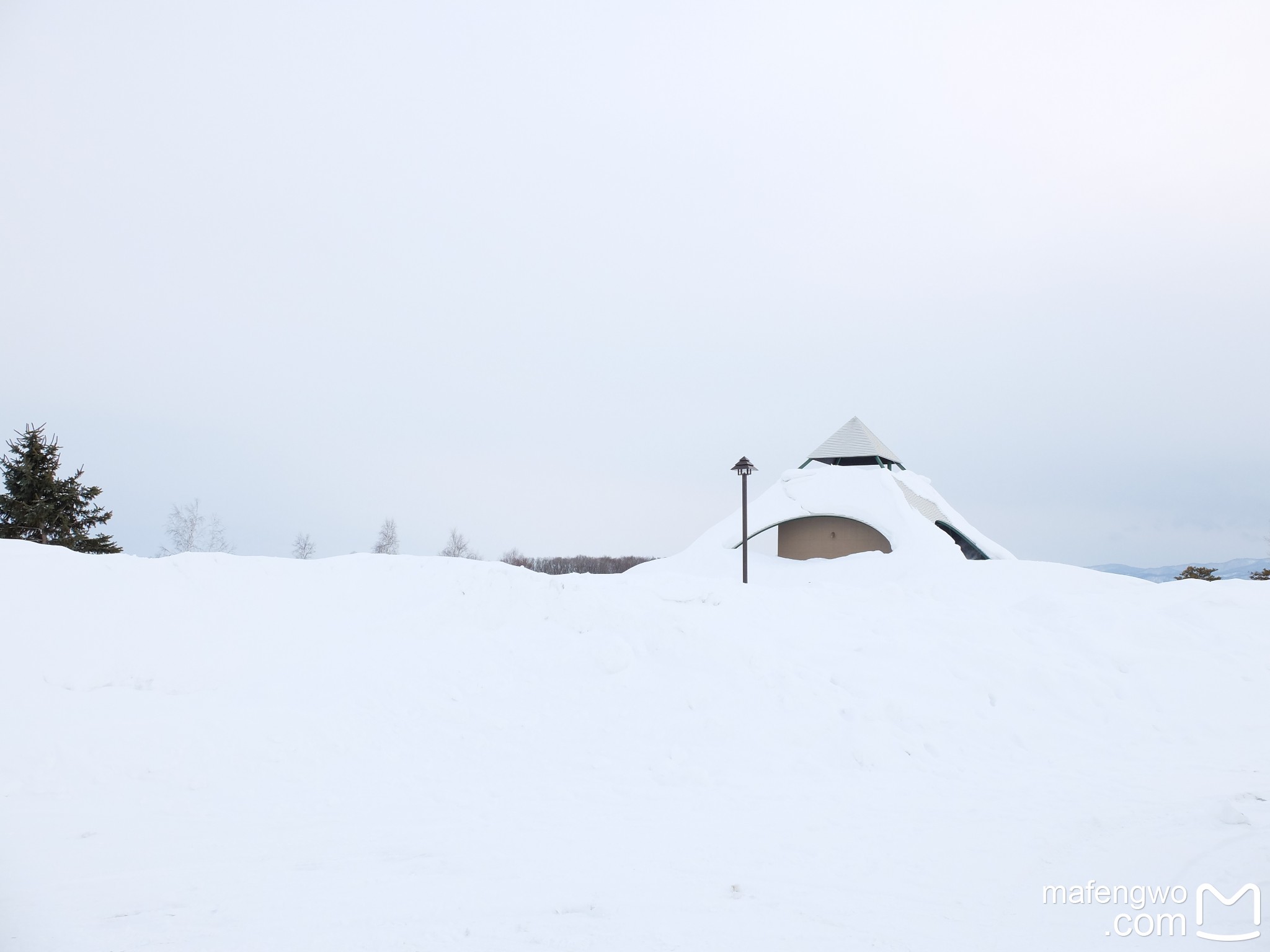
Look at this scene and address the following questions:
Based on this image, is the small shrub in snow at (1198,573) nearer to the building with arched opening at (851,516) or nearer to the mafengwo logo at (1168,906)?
the building with arched opening at (851,516)

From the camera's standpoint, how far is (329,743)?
7.05 metres

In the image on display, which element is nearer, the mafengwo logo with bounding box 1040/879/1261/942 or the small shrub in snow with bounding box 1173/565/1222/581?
the mafengwo logo with bounding box 1040/879/1261/942

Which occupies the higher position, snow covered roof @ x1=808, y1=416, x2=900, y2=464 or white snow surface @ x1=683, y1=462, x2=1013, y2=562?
snow covered roof @ x1=808, y1=416, x2=900, y2=464

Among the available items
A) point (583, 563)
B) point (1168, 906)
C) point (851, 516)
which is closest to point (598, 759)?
point (1168, 906)

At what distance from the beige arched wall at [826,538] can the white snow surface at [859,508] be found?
Result: 0.58 metres

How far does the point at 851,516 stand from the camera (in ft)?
82.0

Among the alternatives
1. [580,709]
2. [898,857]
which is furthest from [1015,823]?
[580,709]

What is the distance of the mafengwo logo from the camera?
13.0 feet

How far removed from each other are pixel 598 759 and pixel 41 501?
85.2 feet

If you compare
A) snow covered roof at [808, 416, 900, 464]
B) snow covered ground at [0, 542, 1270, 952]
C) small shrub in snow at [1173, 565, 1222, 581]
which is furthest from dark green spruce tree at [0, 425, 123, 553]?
small shrub in snow at [1173, 565, 1222, 581]

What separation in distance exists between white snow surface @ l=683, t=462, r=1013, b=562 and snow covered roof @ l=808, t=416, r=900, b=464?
852 millimetres

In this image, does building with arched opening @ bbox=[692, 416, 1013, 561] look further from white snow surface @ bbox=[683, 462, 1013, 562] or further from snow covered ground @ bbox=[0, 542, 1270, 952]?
snow covered ground @ bbox=[0, 542, 1270, 952]

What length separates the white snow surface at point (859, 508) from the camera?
2384cm

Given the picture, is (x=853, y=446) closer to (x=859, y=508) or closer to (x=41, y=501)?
(x=859, y=508)
